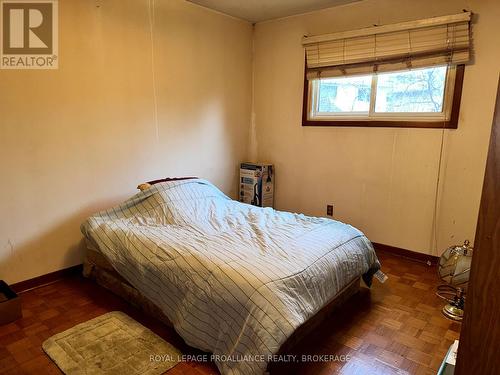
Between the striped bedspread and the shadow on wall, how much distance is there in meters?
0.33

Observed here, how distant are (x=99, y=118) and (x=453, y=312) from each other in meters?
→ 3.02

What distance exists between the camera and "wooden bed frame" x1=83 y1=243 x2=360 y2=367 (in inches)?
72.1

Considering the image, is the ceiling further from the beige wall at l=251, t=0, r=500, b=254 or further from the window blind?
the window blind

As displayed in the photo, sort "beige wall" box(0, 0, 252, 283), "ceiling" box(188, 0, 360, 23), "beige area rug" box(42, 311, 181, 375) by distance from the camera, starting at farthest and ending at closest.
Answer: "ceiling" box(188, 0, 360, 23) → "beige wall" box(0, 0, 252, 283) → "beige area rug" box(42, 311, 181, 375)

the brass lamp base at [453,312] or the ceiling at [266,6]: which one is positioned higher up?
the ceiling at [266,6]

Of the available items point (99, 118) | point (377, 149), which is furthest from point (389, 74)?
point (99, 118)

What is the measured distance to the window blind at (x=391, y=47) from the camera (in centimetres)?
266

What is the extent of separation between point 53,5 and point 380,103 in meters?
2.86

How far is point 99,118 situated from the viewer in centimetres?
273

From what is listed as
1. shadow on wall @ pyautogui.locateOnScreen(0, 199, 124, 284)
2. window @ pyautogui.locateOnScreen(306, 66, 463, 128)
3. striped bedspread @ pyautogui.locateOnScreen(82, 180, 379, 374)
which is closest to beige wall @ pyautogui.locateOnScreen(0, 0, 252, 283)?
shadow on wall @ pyautogui.locateOnScreen(0, 199, 124, 284)

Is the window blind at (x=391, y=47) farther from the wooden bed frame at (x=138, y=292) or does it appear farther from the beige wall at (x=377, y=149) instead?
the wooden bed frame at (x=138, y=292)

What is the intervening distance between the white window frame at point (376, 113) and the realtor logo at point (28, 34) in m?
2.40

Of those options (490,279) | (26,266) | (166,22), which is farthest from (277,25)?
(490,279)

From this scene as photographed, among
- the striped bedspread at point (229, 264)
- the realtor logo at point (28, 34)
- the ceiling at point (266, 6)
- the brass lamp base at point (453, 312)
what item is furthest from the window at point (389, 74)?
the realtor logo at point (28, 34)
